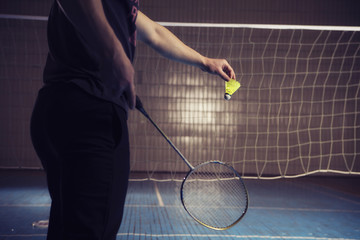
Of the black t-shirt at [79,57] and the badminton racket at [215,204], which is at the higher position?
the black t-shirt at [79,57]

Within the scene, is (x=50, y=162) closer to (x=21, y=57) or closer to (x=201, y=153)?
(x=201, y=153)

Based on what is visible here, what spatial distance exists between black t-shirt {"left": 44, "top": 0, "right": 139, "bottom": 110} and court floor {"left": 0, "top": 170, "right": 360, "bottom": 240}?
83.1 inches

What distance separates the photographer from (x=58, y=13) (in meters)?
0.81

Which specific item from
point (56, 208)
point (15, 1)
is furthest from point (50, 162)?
point (15, 1)

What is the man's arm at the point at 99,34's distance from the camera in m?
0.69

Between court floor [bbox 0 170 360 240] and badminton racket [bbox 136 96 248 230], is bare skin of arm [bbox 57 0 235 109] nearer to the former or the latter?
badminton racket [bbox 136 96 248 230]

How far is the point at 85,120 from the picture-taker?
0.73 metres

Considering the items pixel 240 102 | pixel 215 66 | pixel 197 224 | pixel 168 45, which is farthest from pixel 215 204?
pixel 240 102

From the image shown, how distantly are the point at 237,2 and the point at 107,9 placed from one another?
6.98 metres

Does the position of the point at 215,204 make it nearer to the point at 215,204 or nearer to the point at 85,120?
the point at 215,204

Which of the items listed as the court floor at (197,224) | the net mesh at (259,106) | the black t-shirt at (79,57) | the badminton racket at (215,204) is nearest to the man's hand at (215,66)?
the black t-shirt at (79,57)

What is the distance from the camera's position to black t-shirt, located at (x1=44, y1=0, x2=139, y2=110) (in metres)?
0.75

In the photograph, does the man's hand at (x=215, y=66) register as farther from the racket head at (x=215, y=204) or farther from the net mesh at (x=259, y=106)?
the net mesh at (x=259, y=106)

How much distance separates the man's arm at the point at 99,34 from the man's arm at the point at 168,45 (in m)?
0.39
